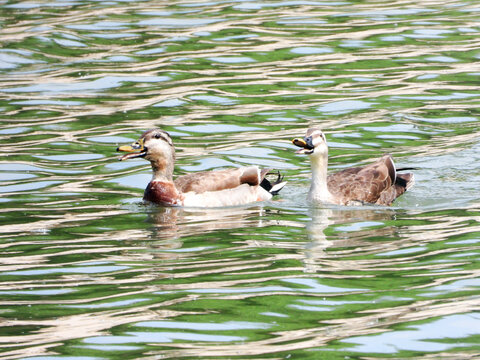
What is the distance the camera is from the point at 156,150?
14844 mm

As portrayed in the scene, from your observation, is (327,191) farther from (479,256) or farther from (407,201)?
(479,256)

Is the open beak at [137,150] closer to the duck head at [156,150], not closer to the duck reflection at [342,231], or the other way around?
the duck head at [156,150]

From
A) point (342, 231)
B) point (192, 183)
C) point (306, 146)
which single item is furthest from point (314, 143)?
point (342, 231)

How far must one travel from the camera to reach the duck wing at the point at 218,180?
1455 cm

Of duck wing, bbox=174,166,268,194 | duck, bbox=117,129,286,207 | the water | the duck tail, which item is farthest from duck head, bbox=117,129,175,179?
the duck tail

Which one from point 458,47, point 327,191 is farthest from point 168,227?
point 458,47

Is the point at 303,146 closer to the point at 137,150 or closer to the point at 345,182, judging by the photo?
the point at 345,182

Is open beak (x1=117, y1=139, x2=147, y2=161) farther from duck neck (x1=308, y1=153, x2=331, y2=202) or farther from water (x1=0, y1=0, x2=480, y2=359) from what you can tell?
duck neck (x1=308, y1=153, x2=331, y2=202)

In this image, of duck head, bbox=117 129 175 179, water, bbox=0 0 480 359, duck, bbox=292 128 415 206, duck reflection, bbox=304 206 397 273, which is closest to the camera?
water, bbox=0 0 480 359

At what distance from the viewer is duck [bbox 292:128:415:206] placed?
563 inches

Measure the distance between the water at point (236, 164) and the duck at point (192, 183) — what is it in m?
0.33

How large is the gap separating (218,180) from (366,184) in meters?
1.85

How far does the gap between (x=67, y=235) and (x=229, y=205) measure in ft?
9.10

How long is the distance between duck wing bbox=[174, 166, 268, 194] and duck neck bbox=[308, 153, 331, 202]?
80 cm
